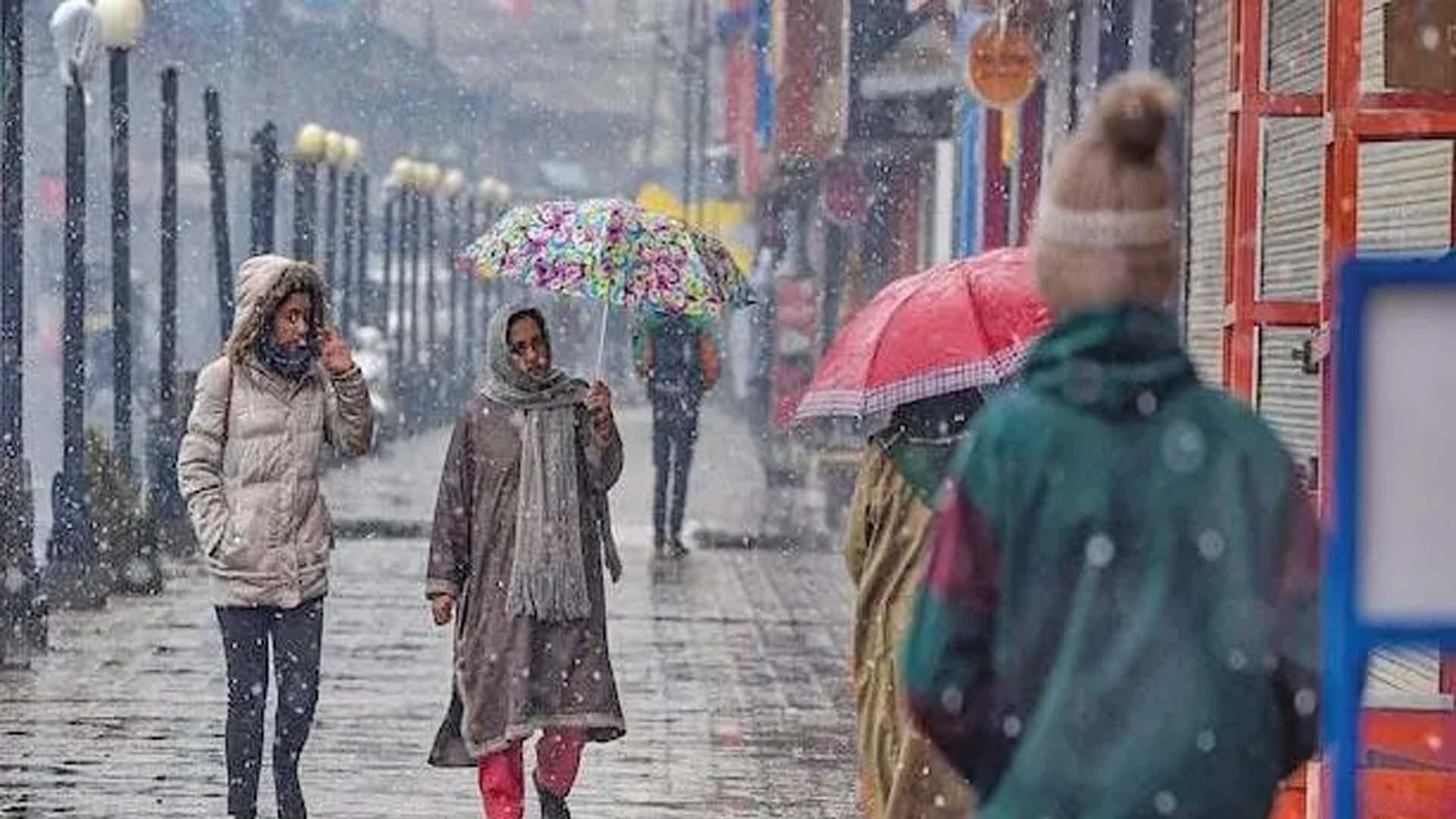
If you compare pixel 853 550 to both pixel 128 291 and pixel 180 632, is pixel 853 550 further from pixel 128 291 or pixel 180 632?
pixel 128 291

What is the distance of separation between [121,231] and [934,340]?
13162mm

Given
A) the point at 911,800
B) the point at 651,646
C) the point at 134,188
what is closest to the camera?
the point at 911,800

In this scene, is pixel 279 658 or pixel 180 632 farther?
pixel 180 632

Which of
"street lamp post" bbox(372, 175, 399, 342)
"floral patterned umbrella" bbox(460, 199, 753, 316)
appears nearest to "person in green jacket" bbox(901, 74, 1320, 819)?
"floral patterned umbrella" bbox(460, 199, 753, 316)

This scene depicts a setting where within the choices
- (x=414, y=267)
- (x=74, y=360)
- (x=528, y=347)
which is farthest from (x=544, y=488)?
(x=414, y=267)

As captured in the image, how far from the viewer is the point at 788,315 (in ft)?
133

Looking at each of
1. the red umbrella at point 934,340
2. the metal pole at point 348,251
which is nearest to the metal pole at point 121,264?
the red umbrella at point 934,340

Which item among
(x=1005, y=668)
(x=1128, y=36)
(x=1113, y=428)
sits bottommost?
(x=1005, y=668)

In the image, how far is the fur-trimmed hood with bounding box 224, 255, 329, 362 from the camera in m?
9.45

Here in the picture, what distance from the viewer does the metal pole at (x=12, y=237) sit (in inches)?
617

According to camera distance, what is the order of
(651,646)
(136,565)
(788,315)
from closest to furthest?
1. (651,646)
2. (136,565)
3. (788,315)

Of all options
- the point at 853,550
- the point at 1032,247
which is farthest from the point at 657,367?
the point at 1032,247

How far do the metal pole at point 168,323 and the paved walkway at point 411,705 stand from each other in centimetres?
131

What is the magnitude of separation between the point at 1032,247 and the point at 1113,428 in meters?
0.28
